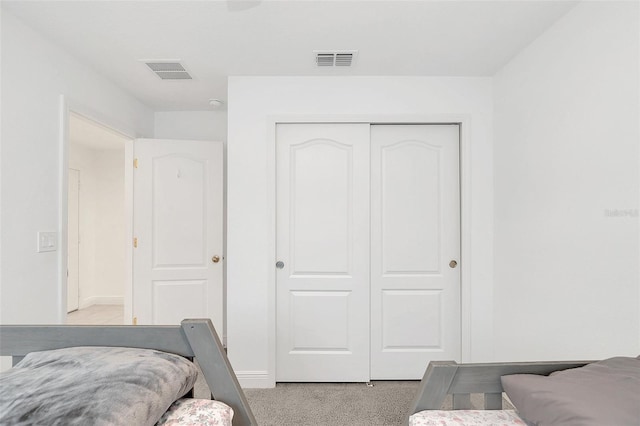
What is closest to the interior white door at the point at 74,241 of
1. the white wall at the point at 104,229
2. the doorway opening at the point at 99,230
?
the doorway opening at the point at 99,230

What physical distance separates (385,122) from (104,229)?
15.2 feet

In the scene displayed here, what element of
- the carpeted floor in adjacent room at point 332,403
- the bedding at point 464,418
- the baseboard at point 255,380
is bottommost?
the carpeted floor in adjacent room at point 332,403

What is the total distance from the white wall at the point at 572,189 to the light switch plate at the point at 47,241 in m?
2.97

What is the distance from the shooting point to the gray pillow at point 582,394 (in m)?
0.83

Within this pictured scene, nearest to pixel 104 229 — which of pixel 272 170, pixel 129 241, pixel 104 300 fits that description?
pixel 104 300

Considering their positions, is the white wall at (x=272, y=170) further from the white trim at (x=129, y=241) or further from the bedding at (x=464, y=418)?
the bedding at (x=464, y=418)

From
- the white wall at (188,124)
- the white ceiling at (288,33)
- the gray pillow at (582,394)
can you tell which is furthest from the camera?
the white wall at (188,124)

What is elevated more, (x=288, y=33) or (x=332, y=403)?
(x=288, y=33)

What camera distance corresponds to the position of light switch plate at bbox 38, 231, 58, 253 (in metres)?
1.96

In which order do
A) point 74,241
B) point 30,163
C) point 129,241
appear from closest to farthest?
point 30,163 → point 129,241 → point 74,241

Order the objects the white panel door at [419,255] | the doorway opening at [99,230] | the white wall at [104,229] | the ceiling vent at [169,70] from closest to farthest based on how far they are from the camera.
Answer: the ceiling vent at [169,70]
the white panel door at [419,255]
the doorway opening at [99,230]
the white wall at [104,229]

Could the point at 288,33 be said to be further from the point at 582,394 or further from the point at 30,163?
the point at 582,394

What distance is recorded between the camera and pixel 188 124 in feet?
11.4

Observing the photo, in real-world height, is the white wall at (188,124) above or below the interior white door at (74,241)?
above
